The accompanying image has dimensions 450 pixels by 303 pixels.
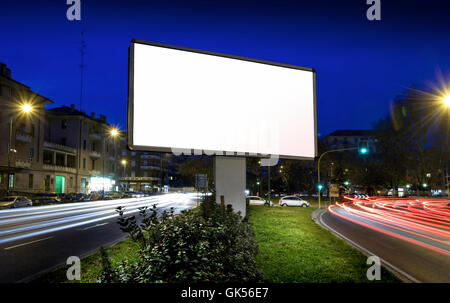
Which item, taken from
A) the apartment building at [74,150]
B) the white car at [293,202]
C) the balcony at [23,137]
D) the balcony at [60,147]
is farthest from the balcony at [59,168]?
the white car at [293,202]

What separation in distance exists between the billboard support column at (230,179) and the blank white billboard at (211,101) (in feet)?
1.91

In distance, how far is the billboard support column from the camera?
7.29 m

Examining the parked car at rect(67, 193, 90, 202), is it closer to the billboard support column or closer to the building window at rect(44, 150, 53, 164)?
the building window at rect(44, 150, 53, 164)

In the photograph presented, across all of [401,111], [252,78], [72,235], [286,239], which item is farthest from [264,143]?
[401,111]

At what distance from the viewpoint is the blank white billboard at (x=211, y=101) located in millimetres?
6008

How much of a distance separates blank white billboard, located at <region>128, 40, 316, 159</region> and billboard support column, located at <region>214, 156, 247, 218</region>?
1.91 feet

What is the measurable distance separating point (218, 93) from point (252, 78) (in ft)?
3.17

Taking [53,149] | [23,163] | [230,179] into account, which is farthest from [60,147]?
[230,179]

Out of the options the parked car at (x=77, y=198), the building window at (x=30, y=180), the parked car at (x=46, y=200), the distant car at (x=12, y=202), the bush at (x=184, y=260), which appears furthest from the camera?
the building window at (x=30, y=180)

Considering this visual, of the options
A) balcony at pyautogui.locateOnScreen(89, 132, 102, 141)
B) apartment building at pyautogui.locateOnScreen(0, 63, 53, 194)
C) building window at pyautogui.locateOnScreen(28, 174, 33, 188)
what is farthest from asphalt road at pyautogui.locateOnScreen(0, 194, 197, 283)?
balcony at pyautogui.locateOnScreen(89, 132, 102, 141)

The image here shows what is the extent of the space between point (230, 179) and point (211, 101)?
6.85 feet

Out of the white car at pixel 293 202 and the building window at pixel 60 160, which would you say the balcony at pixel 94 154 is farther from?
the white car at pixel 293 202

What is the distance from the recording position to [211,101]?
657cm
